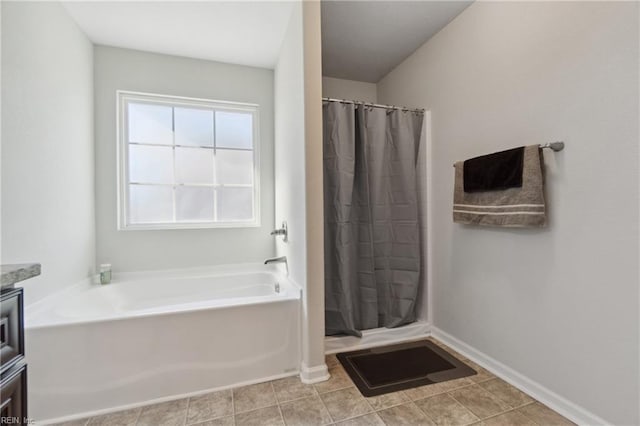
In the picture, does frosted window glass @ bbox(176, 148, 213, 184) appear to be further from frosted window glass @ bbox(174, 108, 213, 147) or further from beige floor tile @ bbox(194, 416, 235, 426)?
beige floor tile @ bbox(194, 416, 235, 426)

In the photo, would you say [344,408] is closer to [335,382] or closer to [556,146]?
[335,382]

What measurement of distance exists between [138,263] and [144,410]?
127 centimetres

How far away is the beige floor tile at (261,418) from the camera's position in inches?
55.4

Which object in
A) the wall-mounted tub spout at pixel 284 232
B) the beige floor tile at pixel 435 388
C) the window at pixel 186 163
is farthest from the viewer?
the window at pixel 186 163

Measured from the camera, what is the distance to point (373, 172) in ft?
7.26

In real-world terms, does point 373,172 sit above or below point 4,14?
below

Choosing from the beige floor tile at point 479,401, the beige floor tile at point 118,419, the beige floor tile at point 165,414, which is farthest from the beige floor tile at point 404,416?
the beige floor tile at point 118,419

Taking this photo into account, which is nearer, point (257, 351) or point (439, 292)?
point (257, 351)

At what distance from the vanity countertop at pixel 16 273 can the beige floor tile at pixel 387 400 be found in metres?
1.58

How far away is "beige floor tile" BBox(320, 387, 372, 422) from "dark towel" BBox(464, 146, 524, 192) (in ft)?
4.77

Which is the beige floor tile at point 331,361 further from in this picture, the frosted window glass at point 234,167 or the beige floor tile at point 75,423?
the frosted window glass at point 234,167

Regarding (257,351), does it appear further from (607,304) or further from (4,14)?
(4,14)

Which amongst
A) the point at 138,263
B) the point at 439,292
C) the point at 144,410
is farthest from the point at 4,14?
the point at 439,292

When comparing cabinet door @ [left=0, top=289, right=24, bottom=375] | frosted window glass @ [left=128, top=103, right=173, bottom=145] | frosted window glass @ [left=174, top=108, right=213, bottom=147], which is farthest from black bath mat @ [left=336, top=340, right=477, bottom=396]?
frosted window glass @ [left=128, top=103, right=173, bottom=145]
